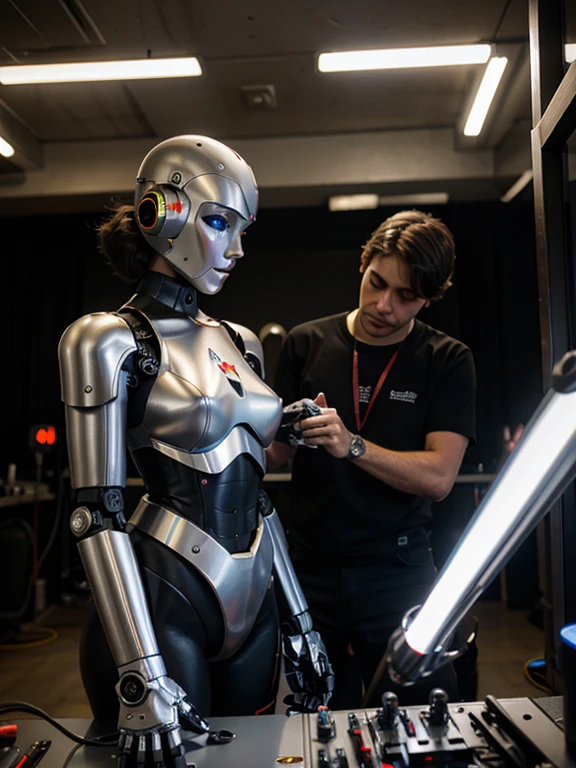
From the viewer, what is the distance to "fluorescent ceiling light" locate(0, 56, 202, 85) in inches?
119

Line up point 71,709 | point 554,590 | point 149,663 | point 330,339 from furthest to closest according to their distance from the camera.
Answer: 1. point 71,709
2. point 330,339
3. point 554,590
4. point 149,663

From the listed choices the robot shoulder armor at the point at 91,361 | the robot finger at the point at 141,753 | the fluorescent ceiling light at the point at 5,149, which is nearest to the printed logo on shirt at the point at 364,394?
the robot shoulder armor at the point at 91,361

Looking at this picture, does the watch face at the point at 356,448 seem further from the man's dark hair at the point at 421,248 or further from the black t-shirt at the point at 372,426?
the man's dark hair at the point at 421,248

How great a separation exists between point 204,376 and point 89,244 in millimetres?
4284

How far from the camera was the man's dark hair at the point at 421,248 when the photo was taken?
1.56m

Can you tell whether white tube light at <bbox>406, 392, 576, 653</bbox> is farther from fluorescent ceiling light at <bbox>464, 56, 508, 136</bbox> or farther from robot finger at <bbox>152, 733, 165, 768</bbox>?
fluorescent ceiling light at <bbox>464, 56, 508, 136</bbox>

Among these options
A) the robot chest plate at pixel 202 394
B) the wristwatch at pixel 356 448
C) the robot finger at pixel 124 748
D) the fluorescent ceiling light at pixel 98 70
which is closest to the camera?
the robot finger at pixel 124 748

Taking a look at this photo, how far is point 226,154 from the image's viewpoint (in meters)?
1.29

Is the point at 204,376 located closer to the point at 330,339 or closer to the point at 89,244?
the point at 330,339

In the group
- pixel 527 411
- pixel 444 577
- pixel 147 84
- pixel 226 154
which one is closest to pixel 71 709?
pixel 226 154

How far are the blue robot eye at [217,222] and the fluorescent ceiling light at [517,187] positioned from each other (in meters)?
3.48

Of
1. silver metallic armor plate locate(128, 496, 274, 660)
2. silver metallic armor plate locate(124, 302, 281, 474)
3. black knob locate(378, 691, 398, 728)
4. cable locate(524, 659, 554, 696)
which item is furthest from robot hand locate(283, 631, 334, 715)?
cable locate(524, 659, 554, 696)

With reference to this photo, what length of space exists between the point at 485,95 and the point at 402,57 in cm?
71

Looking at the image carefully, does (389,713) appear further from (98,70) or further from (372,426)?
(98,70)
